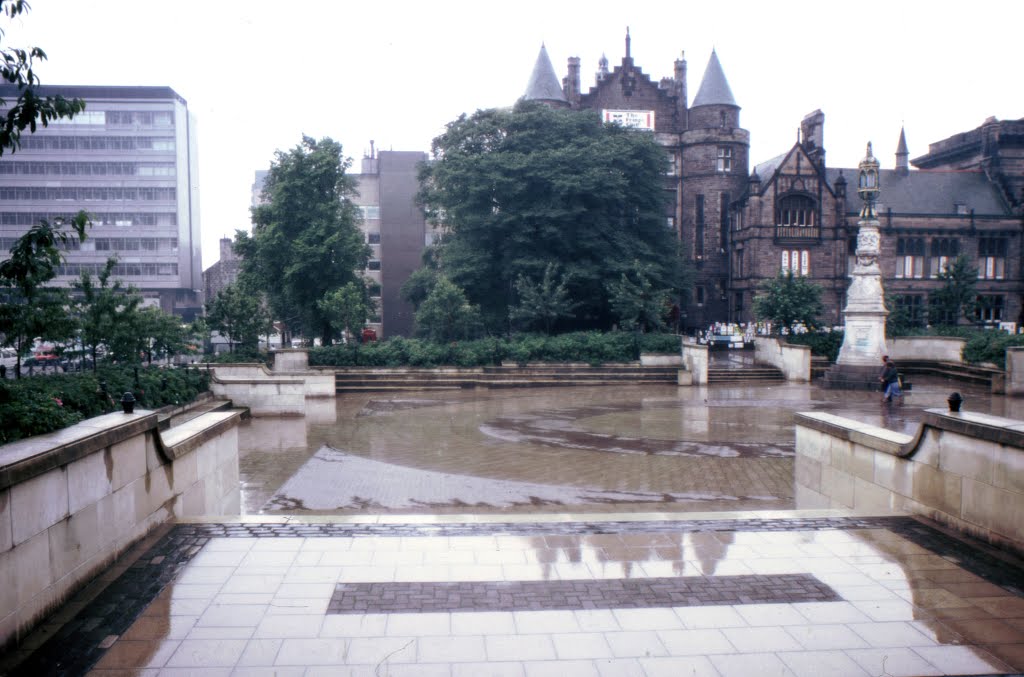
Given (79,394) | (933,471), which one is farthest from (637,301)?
(933,471)

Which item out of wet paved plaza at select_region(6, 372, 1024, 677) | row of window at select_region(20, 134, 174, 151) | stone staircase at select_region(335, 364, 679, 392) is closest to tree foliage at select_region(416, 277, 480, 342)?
stone staircase at select_region(335, 364, 679, 392)

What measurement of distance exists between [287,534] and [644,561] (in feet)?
11.7

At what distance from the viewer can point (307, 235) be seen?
34.4m

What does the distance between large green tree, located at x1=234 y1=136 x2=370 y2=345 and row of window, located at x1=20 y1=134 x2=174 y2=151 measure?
42.1 meters

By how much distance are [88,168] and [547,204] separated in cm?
5685

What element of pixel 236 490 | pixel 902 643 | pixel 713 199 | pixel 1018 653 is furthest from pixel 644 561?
pixel 713 199

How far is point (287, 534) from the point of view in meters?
7.27

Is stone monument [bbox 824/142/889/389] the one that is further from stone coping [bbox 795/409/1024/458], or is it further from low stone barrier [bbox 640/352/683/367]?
stone coping [bbox 795/409/1024/458]

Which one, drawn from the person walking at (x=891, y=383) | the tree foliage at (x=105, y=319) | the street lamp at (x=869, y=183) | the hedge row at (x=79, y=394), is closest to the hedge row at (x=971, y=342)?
the street lamp at (x=869, y=183)

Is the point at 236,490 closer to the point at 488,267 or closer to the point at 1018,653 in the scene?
the point at 1018,653

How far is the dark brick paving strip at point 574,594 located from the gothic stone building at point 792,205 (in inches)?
1730

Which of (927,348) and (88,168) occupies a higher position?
(88,168)

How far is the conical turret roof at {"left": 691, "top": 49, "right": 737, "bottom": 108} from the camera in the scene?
50375 mm

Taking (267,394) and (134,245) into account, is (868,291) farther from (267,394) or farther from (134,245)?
(134,245)
